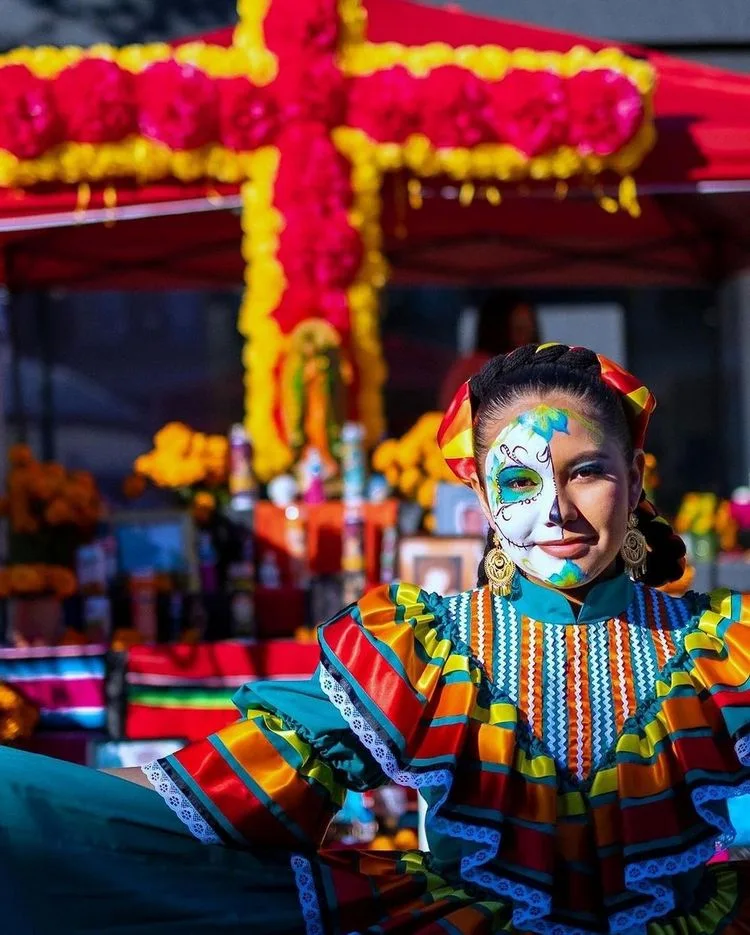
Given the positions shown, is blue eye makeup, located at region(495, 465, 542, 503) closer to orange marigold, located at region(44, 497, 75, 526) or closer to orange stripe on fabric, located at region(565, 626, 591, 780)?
orange stripe on fabric, located at region(565, 626, 591, 780)

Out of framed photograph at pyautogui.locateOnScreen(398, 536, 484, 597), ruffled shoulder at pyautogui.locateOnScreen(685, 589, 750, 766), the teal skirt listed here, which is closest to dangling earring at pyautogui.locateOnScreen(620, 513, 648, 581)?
ruffled shoulder at pyautogui.locateOnScreen(685, 589, 750, 766)

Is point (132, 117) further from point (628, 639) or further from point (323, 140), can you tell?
point (628, 639)

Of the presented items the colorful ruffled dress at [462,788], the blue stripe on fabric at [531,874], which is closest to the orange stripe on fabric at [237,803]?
the colorful ruffled dress at [462,788]

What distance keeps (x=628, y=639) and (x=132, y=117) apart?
3329 millimetres

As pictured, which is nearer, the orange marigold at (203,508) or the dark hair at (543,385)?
the dark hair at (543,385)

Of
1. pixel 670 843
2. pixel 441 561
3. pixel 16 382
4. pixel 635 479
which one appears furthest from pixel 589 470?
pixel 16 382

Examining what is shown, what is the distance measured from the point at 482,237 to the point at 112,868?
17.7ft

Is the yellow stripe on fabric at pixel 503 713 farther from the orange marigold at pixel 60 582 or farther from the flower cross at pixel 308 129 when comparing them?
the flower cross at pixel 308 129

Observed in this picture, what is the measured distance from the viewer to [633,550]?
5.83 ft

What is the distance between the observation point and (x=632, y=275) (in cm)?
690

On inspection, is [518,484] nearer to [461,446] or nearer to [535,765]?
[461,446]

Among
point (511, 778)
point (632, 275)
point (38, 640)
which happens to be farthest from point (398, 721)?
point (632, 275)

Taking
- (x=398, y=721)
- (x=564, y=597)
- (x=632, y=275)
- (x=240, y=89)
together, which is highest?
(x=240, y=89)

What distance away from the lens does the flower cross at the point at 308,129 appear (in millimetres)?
4520
